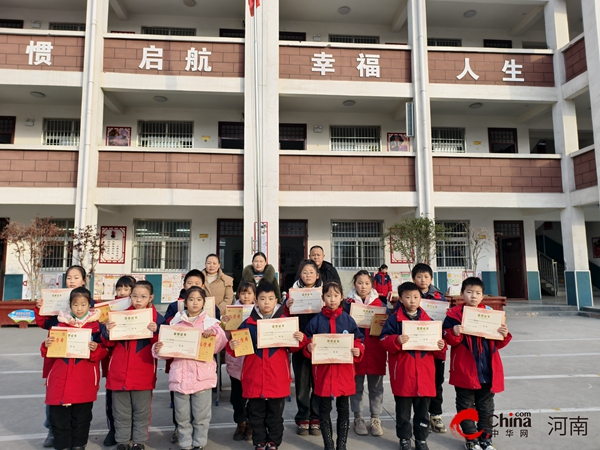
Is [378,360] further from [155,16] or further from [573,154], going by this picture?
[155,16]

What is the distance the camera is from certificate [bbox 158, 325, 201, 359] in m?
3.11

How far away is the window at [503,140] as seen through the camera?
12652mm

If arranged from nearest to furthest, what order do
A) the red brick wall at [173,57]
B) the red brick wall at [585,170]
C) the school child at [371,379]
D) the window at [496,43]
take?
1. the school child at [371,379]
2. the red brick wall at [585,170]
3. the red brick wall at [173,57]
4. the window at [496,43]

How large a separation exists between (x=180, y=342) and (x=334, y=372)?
4.11 ft

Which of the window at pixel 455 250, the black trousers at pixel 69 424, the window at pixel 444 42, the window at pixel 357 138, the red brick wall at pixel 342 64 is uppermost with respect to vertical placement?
the window at pixel 444 42

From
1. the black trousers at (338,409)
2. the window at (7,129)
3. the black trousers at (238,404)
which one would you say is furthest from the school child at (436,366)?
the window at (7,129)

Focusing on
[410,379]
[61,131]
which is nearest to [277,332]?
[410,379]

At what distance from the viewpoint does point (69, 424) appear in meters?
3.22

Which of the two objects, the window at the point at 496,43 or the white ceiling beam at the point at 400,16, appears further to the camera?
the window at the point at 496,43

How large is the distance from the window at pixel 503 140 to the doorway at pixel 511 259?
7.63 ft

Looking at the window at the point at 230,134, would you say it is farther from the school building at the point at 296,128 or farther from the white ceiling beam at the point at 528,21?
the white ceiling beam at the point at 528,21

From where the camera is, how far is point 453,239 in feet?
41.0

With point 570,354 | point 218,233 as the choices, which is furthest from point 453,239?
point 218,233

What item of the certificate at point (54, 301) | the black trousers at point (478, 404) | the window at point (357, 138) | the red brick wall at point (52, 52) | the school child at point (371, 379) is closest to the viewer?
the black trousers at point (478, 404)
